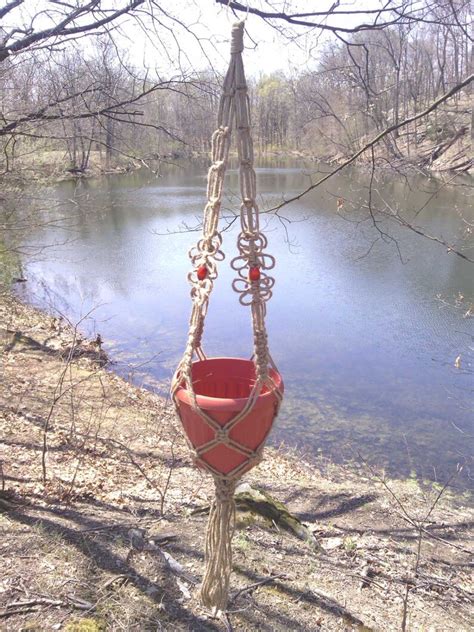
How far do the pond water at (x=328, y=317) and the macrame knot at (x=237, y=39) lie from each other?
2420mm

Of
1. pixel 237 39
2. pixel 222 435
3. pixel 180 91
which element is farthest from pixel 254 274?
pixel 180 91

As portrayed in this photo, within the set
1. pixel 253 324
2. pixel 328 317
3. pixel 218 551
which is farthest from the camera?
pixel 328 317

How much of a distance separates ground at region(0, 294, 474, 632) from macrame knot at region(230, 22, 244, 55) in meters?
2.03

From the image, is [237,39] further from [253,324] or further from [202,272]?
[253,324]

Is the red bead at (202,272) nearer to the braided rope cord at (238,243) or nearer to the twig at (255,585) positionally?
the braided rope cord at (238,243)

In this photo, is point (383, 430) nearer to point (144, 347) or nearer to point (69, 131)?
point (144, 347)

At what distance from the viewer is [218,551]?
6.33 feet

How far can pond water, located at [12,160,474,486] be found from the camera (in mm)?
6512

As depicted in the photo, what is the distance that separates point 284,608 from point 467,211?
48.8 ft

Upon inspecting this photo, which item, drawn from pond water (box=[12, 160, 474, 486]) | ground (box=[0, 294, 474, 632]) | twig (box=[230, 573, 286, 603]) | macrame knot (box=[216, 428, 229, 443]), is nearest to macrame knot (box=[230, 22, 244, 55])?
macrame knot (box=[216, 428, 229, 443])

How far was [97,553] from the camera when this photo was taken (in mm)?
2570

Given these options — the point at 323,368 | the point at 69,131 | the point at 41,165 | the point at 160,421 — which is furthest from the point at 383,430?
the point at 41,165

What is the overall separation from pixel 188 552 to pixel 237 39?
89.3 inches

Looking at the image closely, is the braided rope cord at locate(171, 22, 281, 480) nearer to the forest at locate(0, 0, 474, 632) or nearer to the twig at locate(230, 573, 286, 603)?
the forest at locate(0, 0, 474, 632)
